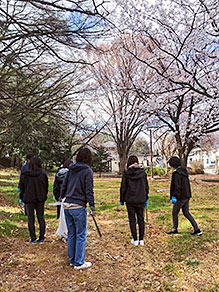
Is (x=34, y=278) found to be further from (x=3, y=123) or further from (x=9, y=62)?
(x=3, y=123)

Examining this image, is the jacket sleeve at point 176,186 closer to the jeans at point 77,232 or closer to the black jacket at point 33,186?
the jeans at point 77,232

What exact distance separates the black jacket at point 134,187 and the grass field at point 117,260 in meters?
0.87

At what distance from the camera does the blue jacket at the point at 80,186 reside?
3551mm

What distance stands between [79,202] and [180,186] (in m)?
2.21

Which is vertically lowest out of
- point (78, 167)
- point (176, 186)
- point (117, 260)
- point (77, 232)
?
point (117, 260)

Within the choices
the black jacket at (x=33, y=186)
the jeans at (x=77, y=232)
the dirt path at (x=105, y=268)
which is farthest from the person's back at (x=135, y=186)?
the black jacket at (x=33, y=186)

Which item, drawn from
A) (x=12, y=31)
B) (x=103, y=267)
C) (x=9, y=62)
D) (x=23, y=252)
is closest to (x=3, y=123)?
(x=9, y=62)

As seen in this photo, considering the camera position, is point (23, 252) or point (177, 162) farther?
point (177, 162)

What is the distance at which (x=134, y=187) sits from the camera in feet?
15.0

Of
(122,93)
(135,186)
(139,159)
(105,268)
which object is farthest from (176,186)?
(139,159)

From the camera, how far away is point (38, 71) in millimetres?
6047

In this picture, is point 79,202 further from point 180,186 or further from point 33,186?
point 180,186

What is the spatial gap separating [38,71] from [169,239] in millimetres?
4578

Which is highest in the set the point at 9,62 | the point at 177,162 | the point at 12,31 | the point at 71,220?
the point at 12,31
